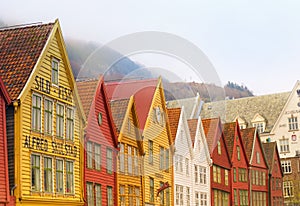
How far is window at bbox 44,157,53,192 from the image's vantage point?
131 ft

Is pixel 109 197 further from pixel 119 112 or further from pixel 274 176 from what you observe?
pixel 274 176

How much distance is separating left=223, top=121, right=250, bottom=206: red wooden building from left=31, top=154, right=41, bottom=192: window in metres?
39.4

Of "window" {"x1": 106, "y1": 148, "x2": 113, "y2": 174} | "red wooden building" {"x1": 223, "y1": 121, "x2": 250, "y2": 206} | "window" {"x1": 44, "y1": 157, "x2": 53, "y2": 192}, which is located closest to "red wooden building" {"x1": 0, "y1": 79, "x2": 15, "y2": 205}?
"window" {"x1": 44, "y1": 157, "x2": 53, "y2": 192}

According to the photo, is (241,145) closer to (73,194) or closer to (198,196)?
(198,196)

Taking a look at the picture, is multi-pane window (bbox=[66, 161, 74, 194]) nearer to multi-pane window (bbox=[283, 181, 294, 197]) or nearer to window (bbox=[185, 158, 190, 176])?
window (bbox=[185, 158, 190, 176])

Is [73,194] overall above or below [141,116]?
below

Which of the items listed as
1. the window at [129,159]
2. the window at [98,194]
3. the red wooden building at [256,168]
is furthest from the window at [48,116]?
the red wooden building at [256,168]

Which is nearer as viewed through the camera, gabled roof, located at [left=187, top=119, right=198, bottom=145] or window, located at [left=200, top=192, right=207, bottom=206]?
gabled roof, located at [left=187, top=119, right=198, bottom=145]

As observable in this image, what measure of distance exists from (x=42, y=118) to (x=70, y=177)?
5.06 metres

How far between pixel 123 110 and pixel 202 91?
20.6 ft

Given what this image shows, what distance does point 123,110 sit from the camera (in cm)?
5112

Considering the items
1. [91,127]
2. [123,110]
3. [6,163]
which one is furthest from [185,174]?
[6,163]

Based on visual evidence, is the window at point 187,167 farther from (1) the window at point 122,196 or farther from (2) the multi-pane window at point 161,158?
(1) the window at point 122,196

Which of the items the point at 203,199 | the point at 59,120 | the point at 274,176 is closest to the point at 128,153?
the point at 59,120
